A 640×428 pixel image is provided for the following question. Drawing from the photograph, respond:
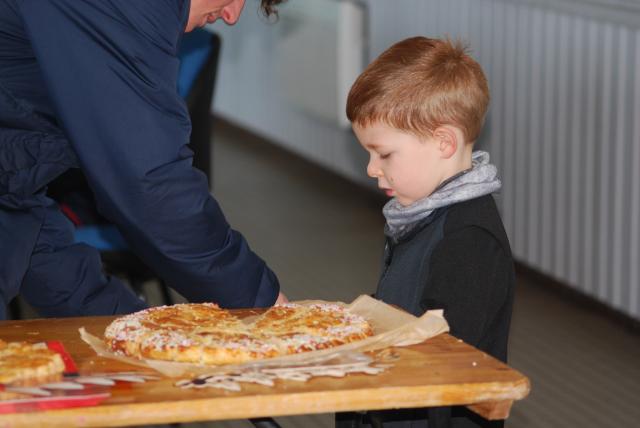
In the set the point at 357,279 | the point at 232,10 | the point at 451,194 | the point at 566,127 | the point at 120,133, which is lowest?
the point at 357,279

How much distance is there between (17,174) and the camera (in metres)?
2.07

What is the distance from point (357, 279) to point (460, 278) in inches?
113

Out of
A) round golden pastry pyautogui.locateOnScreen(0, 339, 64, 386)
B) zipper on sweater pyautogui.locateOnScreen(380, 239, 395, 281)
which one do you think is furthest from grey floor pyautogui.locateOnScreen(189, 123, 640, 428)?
round golden pastry pyautogui.locateOnScreen(0, 339, 64, 386)

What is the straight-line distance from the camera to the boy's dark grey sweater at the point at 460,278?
176 cm

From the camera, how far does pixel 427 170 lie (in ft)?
6.29

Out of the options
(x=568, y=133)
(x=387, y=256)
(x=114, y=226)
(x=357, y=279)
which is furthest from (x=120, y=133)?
(x=357, y=279)

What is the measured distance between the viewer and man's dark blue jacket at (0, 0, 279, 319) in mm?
1821

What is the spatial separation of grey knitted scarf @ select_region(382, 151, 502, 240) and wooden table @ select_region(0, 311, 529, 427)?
1.16 ft

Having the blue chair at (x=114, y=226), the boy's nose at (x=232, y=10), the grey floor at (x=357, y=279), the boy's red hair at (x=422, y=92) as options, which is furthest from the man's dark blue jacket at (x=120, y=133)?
the grey floor at (x=357, y=279)

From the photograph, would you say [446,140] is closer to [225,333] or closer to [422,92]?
[422,92]

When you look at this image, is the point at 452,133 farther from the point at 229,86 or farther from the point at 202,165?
the point at 229,86

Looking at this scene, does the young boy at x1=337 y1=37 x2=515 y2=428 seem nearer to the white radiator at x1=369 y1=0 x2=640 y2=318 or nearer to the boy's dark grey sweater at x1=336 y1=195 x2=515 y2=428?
the boy's dark grey sweater at x1=336 y1=195 x2=515 y2=428

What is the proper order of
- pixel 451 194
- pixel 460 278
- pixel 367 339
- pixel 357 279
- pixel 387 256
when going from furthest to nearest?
pixel 357 279 → pixel 387 256 → pixel 451 194 → pixel 460 278 → pixel 367 339

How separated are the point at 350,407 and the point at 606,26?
2.68 meters
